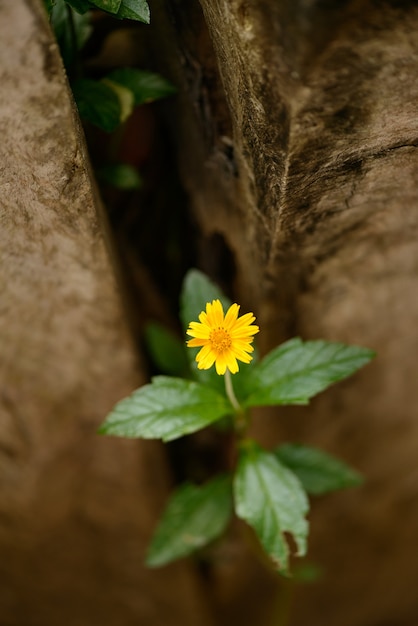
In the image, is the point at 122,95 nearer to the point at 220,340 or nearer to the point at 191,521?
the point at 220,340

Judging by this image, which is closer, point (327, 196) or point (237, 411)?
point (327, 196)

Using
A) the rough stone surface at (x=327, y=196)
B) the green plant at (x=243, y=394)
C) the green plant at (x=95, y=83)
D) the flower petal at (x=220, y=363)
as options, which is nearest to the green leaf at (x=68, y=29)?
the green plant at (x=95, y=83)

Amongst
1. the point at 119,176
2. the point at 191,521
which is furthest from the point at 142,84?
the point at 191,521

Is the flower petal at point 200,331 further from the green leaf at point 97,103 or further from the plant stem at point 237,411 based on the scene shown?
the green leaf at point 97,103

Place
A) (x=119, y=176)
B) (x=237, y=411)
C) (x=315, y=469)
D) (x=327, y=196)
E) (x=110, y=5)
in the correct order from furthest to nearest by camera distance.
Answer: (x=315, y=469) → (x=119, y=176) → (x=237, y=411) → (x=327, y=196) → (x=110, y=5)

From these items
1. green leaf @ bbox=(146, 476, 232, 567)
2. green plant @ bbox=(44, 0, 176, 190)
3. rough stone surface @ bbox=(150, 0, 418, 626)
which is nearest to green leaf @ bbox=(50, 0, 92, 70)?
green plant @ bbox=(44, 0, 176, 190)

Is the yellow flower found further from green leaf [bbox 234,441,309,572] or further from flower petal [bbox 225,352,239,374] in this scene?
green leaf [bbox 234,441,309,572]
